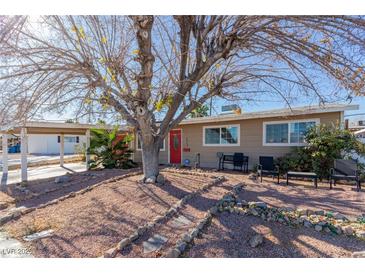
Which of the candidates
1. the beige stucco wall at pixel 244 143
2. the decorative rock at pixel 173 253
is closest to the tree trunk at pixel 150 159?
the decorative rock at pixel 173 253

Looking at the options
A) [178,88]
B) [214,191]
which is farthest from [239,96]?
[214,191]

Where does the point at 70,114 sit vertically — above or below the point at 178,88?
below

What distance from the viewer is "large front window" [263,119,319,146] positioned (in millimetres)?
7971

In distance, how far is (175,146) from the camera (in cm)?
1206

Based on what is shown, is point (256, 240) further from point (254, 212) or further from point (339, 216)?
point (339, 216)

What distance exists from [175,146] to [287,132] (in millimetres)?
6207

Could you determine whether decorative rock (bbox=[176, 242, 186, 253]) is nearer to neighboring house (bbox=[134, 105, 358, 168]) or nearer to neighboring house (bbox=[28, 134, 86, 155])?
neighboring house (bbox=[134, 105, 358, 168])

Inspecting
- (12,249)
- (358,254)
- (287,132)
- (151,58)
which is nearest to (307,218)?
(358,254)

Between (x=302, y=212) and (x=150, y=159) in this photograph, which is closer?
(x=302, y=212)

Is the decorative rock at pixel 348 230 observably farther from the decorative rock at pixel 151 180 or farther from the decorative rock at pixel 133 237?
the decorative rock at pixel 151 180

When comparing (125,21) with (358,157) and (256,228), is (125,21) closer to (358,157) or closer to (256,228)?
(256,228)

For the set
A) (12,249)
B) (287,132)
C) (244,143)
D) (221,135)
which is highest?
(287,132)
